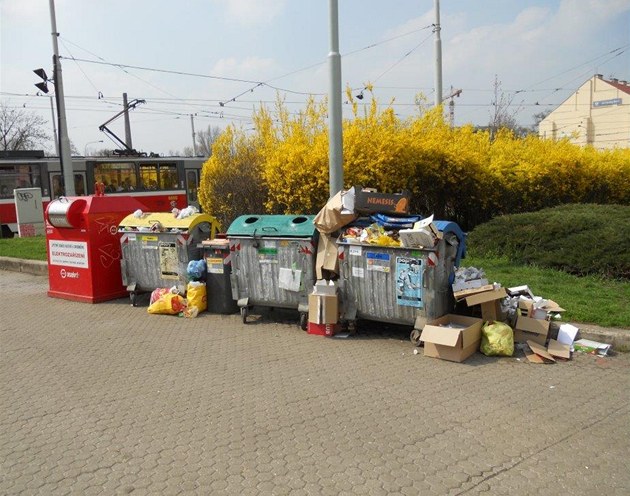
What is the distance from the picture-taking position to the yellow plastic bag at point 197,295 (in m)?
7.89

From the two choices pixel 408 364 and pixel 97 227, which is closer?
pixel 408 364

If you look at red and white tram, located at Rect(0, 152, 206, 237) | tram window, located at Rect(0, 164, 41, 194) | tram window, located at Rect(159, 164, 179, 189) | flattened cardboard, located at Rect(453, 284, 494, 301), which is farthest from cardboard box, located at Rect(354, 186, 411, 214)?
tram window, located at Rect(159, 164, 179, 189)

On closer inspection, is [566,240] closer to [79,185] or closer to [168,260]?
[168,260]

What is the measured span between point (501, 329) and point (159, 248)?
4960mm

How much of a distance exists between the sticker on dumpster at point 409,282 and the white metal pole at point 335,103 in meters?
2.54

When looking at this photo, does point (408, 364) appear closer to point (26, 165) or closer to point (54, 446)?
point (54, 446)

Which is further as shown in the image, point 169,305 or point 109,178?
point 109,178

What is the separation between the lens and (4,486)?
11.4ft

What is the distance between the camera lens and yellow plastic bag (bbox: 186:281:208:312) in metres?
7.89

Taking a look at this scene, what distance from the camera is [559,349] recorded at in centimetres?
568

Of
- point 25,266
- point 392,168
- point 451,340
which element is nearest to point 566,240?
point 392,168

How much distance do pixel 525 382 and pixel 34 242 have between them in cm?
1451

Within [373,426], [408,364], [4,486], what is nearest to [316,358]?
[408,364]

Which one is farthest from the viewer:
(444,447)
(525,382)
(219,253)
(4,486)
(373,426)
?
(219,253)
